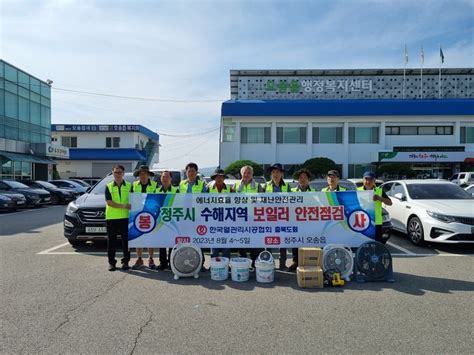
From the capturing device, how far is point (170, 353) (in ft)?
11.2

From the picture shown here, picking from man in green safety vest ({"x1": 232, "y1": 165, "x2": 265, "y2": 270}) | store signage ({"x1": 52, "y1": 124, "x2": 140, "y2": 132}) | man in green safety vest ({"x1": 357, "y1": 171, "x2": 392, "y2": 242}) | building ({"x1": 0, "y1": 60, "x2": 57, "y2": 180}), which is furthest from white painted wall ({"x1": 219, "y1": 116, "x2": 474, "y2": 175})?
man in green safety vest ({"x1": 357, "y1": 171, "x2": 392, "y2": 242})

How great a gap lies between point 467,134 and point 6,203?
41.3 m

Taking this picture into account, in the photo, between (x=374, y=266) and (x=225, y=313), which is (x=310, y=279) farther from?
(x=225, y=313)

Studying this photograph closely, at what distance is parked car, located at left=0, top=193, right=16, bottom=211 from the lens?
647 inches

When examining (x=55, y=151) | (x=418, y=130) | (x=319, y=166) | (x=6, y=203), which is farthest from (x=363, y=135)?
(x=6, y=203)

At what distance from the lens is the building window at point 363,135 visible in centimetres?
3750

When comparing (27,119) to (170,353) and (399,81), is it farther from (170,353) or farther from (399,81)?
(399,81)

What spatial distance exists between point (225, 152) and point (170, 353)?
34148 mm

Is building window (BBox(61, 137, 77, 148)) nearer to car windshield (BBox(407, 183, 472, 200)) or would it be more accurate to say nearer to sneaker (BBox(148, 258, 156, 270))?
sneaker (BBox(148, 258, 156, 270))

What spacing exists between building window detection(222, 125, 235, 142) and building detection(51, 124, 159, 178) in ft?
48.0

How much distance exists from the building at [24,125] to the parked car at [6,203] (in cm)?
1258

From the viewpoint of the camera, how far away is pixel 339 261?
228 inches

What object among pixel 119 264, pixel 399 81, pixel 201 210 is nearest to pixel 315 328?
pixel 201 210

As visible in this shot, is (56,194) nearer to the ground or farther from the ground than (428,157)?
nearer to the ground
